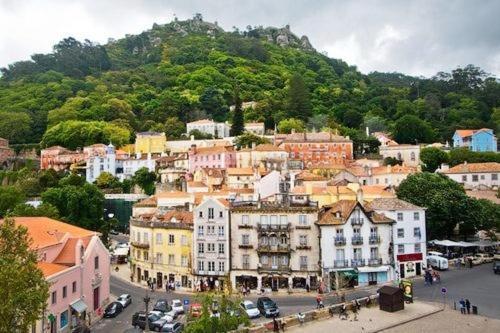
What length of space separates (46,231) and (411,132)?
86167 mm

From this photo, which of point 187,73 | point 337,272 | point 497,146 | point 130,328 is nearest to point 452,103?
point 497,146

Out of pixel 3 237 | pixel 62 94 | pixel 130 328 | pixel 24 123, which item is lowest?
pixel 130 328

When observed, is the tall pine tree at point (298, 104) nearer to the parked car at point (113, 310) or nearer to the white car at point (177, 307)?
the white car at point (177, 307)

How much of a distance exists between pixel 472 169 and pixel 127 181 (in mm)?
59016

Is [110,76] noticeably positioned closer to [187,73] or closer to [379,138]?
[187,73]

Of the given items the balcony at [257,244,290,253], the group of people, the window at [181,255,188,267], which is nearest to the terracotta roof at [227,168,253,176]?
the window at [181,255,188,267]

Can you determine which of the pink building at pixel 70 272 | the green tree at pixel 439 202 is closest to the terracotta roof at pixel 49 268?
the pink building at pixel 70 272

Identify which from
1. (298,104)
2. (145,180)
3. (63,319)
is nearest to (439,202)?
(63,319)

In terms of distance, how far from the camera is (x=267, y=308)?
36.8 metres

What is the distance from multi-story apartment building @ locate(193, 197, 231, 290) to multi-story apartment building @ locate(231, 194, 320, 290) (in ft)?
2.39

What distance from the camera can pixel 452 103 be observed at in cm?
13812

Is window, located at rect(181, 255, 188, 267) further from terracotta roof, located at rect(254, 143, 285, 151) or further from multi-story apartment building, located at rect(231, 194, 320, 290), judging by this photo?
terracotta roof, located at rect(254, 143, 285, 151)

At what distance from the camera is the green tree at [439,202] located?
58438 mm

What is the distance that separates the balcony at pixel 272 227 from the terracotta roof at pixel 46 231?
14.4 metres
